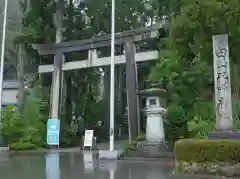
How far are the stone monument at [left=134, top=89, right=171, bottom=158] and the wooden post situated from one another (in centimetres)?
292

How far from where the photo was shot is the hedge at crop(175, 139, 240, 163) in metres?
10.2

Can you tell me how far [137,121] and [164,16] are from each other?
10.2m

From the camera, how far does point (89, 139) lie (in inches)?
908

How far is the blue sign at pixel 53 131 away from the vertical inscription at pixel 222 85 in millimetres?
13685

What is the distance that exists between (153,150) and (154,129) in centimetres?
121

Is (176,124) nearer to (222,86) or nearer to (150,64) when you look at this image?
(222,86)

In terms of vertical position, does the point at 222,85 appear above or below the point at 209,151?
above

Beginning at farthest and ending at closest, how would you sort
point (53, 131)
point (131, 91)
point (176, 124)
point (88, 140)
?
1. point (53, 131)
2. point (88, 140)
3. point (131, 91)
4. point (176, 124)

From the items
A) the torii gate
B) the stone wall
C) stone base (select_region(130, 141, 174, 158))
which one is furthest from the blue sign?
the stone wall

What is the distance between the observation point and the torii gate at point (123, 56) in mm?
20609

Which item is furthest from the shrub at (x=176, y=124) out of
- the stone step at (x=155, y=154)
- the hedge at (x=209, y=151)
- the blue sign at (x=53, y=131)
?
the blue sign at (x=53, y=131)

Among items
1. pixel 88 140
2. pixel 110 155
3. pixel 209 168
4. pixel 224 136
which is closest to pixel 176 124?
pixel 110 155

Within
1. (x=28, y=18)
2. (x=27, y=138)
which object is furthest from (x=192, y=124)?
(x=28, y=18)

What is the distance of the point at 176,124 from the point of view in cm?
1700
